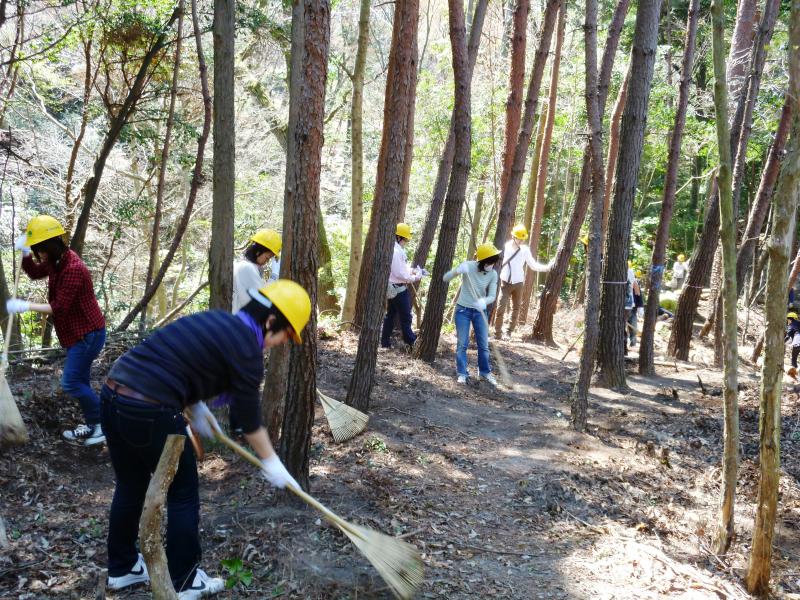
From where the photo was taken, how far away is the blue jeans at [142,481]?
10.2 feet

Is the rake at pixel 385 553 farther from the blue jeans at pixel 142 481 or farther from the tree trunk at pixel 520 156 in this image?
the tree trunk at pixel 520 156

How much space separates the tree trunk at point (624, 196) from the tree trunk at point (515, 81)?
2943mm

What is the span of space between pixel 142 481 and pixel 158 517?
677 millimetres

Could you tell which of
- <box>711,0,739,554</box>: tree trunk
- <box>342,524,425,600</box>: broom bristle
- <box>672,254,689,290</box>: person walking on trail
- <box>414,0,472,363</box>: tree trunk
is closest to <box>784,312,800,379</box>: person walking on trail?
<box>414,0,472,363</box>: tree trunk

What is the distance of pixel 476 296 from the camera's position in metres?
8.55

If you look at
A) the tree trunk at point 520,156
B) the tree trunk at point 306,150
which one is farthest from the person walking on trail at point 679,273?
the tree trunk at point 306,150

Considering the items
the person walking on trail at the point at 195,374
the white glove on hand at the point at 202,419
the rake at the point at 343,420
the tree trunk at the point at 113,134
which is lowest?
the rake at the point at 343,420

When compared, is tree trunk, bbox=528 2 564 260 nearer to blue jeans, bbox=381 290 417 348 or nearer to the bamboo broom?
blue jeans, bbox=381 290 417 348

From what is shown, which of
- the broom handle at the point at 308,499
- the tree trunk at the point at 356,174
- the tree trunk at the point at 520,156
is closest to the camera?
the broom handle at the point at 308,499

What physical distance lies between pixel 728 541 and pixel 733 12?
19.0m

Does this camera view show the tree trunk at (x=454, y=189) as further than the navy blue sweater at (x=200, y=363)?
Yes

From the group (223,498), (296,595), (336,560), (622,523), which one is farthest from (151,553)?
(622,523)

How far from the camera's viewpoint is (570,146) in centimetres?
2234

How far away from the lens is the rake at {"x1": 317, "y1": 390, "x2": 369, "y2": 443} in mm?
6180
